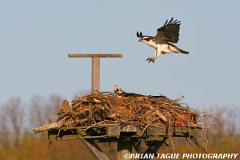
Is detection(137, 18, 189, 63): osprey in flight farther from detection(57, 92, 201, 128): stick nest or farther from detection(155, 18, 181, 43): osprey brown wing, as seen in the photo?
detection(57, 92, 201, 128): stick nest

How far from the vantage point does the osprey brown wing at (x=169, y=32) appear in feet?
41.5

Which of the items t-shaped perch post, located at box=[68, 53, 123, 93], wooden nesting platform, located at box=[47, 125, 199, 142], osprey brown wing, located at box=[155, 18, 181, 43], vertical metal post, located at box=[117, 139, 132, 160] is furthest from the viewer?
osprey brown wing, located at box=[155, 18, 181, 43]

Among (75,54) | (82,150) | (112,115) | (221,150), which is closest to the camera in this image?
(112,115)

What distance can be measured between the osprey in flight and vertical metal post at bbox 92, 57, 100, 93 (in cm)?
177

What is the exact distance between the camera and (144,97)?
10.9m

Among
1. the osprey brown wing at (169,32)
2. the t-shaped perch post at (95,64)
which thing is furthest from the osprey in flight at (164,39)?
the t-shaped perch post at (95,64)

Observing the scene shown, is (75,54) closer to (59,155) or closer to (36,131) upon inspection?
(36,131)

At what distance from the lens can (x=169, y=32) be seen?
42.0 ft

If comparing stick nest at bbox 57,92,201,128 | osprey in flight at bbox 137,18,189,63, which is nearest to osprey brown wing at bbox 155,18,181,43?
osprey in flight at bbox 137,18,189,63

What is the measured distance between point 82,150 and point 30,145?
1881 mm

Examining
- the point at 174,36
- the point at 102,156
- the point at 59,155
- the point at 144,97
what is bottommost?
the point at 59,155

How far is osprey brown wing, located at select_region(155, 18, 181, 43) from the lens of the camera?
41.5 ft

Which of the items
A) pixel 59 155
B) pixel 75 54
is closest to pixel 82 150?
pixel 59 155

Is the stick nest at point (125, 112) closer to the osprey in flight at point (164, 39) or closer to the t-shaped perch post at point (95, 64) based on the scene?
the t-shaped perch post at point (95, 64)
